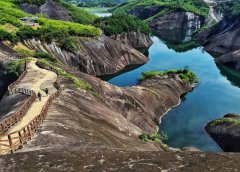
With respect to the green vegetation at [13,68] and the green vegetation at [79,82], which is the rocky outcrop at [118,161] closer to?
the green vegetation at [79,82]

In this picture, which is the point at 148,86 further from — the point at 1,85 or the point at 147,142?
the point at 147,142

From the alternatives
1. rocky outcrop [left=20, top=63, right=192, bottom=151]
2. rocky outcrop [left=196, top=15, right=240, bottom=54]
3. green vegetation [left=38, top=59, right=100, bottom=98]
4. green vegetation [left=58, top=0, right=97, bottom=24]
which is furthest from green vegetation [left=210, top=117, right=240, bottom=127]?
green vegetation [left=58, top=0, right=97, bottom=24]

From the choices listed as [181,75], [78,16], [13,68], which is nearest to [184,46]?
[78,16]

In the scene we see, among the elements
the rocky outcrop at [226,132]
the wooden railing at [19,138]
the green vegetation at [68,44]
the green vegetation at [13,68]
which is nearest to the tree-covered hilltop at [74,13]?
the green vegetation at [68,44]

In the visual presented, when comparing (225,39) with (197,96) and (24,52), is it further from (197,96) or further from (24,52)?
(24,52)

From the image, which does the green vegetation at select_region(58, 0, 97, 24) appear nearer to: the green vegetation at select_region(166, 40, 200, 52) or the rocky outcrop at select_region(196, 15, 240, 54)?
the green vegetation at select_region(166, 40, 200, 52)
